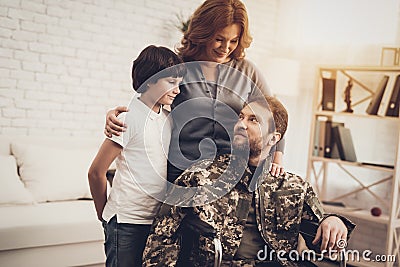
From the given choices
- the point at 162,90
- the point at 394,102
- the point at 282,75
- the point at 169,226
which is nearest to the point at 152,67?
the point at 162,90

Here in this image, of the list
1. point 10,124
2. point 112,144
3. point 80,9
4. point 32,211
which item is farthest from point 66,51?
point 112,144

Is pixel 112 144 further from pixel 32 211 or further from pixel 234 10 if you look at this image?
pixel 32 211

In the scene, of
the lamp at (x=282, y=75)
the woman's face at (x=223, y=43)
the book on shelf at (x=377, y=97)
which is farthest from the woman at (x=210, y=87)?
the lamp at (x=282, y=75)

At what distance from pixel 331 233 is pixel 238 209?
12.9 inches

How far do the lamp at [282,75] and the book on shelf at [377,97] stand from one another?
74 centimetres

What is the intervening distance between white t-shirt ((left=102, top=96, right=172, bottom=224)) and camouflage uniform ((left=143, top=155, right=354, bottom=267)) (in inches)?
2.8

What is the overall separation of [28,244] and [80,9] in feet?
5.57

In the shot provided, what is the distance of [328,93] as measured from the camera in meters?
3.89

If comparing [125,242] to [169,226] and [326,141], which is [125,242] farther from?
[326,141]

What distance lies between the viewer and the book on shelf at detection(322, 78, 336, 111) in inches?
153

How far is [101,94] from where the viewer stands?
404 cm

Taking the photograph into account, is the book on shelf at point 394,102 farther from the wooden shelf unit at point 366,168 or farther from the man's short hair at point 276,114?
the man's short hair at point 276,114

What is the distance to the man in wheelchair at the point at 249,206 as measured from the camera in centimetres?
189

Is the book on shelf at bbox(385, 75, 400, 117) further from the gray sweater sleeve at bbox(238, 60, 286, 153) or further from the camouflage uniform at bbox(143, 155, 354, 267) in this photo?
the camouflage uniform at bbox(143, 155, 354, 267)
